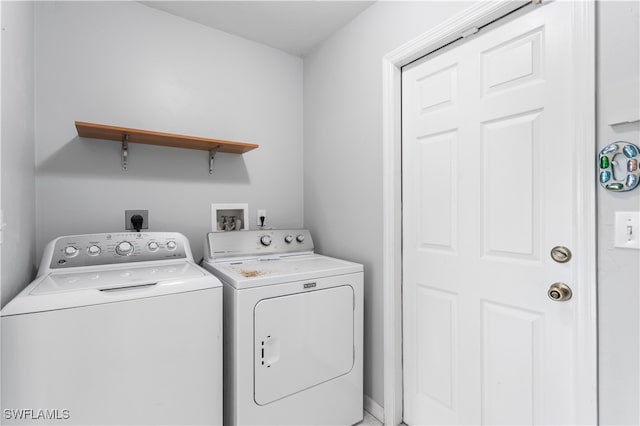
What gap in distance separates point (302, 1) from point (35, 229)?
76.3 inches

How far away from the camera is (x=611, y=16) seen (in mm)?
972

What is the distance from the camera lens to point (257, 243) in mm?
2010

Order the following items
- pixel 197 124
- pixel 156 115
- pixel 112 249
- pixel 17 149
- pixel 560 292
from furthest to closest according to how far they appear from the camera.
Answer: pixel 197 124 → pixel 156 115 → pixel 112 249 → pixel 17 149 → pixel 560 292

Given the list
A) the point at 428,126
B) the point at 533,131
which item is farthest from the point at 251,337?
the point at 533,131

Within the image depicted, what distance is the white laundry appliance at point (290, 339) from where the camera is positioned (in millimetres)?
1403

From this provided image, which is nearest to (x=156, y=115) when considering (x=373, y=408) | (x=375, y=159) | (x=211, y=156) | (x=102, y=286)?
(x=211, y=156)

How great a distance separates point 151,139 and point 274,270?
3.50ft

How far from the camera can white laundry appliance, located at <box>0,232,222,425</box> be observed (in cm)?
101

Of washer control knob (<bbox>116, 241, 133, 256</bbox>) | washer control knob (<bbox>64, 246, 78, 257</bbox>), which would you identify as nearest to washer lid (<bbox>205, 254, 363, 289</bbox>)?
washer control knob (<bbox>116, 241, 133, 256</bbox>)

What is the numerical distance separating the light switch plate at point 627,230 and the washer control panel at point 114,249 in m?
1.87

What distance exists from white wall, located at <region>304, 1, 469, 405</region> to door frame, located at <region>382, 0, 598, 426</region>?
7cm

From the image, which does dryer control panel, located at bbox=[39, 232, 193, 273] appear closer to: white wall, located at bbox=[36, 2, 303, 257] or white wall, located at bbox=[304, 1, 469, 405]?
white wall, located at bbox=[36, 2, 303, 257]

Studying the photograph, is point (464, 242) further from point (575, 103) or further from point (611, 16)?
point (611, 16)

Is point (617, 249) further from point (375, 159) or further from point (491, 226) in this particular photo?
point (375, 159)
